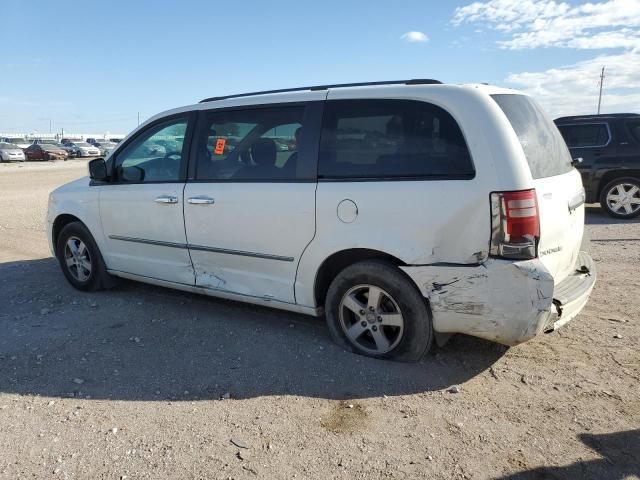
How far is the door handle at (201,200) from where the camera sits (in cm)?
427

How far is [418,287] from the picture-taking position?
347 centimetres

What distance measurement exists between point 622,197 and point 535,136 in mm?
7290

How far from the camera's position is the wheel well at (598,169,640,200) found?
949 centimetres

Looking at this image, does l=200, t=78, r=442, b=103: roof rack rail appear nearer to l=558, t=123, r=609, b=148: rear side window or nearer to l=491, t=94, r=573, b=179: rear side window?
l=491, t=94, r=573, b=179: rear side window

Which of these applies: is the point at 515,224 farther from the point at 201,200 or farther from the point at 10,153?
the point at 10,153

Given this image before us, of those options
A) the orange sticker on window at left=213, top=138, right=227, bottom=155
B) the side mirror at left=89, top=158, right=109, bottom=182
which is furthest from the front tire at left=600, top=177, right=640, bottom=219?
the side mirror at left=89, top=158, right=109, bottom=182

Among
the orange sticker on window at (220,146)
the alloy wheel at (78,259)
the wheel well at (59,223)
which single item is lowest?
the alloy wheel at (78,259)

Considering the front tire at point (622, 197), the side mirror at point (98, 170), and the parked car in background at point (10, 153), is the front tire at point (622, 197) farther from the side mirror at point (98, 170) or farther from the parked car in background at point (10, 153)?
the parked car in background at point (10, 153)

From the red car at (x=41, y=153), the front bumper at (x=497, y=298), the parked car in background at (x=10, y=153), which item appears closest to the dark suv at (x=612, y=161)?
the front bumper at (x=497, y=298)

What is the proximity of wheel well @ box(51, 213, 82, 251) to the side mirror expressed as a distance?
654 mm

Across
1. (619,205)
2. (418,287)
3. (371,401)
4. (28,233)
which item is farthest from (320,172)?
(619,205)

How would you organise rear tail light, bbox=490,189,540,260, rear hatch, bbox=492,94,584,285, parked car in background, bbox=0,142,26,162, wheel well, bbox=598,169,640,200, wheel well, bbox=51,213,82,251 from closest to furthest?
1. rear tail light, bbox=490,189,540,260
2. rear hatch, bbox=492,94,584,285
3. wheel well, bbox=51,213,82,251
4. wheel well, bbox=598,169,640,200
5. parked car in background, bbox=0,142,26,162

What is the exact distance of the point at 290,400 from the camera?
3324 millimetres

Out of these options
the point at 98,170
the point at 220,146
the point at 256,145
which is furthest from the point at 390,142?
the point at 98,170
